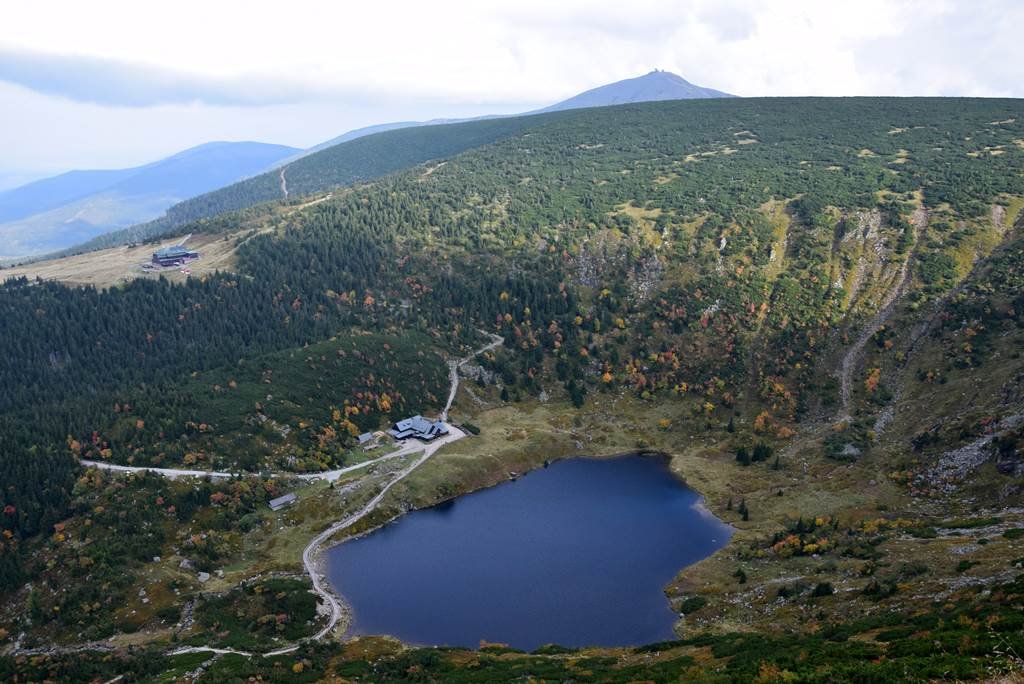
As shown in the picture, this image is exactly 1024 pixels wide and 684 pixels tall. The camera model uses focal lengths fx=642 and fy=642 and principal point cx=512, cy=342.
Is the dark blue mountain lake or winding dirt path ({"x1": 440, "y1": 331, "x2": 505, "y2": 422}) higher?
winding dirt path ({"x1": 440, "y1": 331, "x2": 505, "y2": 422})

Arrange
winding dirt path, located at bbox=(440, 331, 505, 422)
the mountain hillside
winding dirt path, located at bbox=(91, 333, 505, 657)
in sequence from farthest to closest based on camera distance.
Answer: winding dirt path, located at bbox=(440, 331, 505, 422)
winding dirt path, located at bbox=(91, 333, 505, 657)
the mountain hillside

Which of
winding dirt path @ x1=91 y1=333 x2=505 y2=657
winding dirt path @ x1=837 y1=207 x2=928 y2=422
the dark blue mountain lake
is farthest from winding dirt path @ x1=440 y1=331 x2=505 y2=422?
winding dirt path @ x1=837 y1=207 x2=928 y2=422

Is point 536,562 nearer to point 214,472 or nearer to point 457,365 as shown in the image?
point 214,472

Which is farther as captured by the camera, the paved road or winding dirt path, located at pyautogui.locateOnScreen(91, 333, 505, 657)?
the paved road

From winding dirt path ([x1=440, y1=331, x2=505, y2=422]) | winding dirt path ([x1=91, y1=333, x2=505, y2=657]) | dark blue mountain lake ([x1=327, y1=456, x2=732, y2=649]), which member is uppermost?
winding dirt path ([x1=440, y1=331, x2=505, y2=422])

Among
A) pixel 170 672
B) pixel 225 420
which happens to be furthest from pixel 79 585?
pixel 225 420

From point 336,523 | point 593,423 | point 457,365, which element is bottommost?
point 336,523

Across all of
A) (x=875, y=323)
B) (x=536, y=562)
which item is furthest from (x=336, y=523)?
(x=875, y=323)

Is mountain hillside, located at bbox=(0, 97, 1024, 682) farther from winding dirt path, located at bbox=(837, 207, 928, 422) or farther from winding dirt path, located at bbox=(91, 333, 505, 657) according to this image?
winding dirt path, located at bbox=(91, 333, 505, 657)
